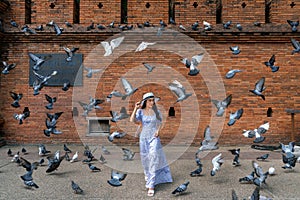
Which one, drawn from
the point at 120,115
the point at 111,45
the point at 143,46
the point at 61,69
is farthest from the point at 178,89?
the point at 61,69

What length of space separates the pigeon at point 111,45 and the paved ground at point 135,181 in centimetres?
308

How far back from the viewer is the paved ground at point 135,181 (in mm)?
3881

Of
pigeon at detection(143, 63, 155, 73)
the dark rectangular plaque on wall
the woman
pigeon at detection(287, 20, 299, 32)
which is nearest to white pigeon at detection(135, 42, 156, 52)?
pigeon at detection(143, 63, 155, 73)

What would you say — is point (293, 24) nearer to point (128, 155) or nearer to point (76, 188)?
point (128, 155)

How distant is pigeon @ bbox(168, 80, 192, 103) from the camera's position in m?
7.29

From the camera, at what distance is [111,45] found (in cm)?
776

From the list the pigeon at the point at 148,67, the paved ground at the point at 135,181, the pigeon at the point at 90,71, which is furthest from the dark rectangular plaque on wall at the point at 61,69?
the paved ground at the point at 135,181

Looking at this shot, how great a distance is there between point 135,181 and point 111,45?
4436 millimetres

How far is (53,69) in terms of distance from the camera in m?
7.70

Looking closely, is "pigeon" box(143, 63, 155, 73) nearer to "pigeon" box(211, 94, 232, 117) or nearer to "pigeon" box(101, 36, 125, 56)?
"pigeon" box(101, 36, 125, 56)

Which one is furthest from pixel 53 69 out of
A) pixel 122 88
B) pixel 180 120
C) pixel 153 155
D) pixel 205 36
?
pixel 153 155

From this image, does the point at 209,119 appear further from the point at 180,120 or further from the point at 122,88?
the point at 122,88

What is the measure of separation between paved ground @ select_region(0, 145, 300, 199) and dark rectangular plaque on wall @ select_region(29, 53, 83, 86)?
2.31 meters

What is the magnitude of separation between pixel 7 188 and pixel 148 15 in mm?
5683
